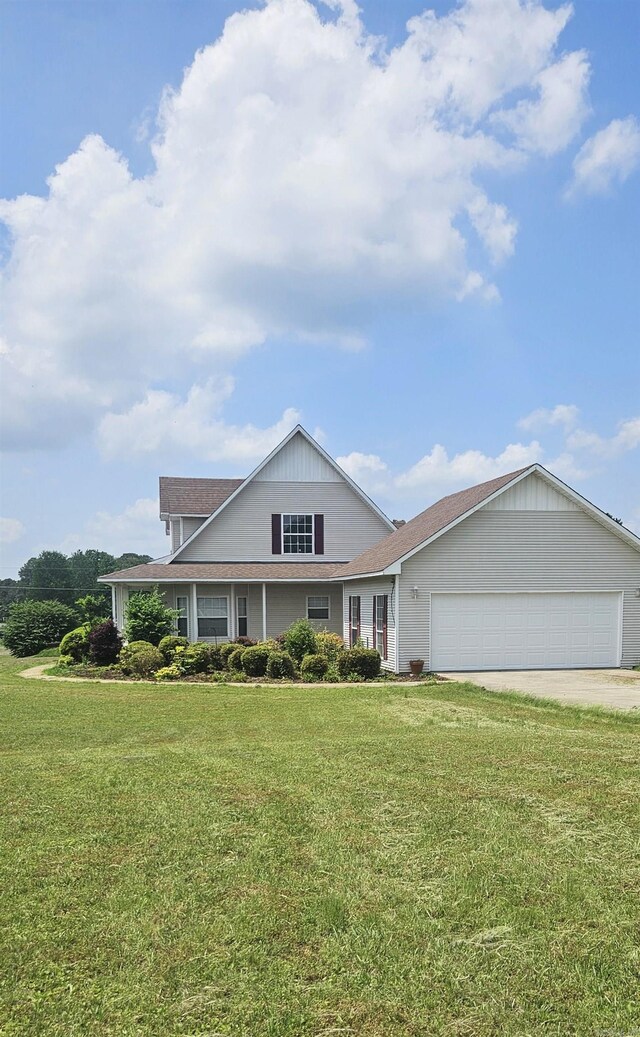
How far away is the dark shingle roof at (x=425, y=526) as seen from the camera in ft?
67.1

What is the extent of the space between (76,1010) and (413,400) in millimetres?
21897

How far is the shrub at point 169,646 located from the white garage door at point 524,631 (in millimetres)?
7651

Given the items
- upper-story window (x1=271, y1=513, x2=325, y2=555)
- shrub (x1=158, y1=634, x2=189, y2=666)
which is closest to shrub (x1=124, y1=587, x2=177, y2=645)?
shrub (x1=158, y1=634, x2=189, y2=666)

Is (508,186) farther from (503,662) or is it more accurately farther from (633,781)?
(633,781)

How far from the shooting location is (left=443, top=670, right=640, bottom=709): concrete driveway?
570 inches

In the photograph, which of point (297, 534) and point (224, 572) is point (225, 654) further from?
point (297, 534)

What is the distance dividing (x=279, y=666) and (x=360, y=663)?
7.23 ft

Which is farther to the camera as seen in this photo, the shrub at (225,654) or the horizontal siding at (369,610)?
the shrub at (225,654)

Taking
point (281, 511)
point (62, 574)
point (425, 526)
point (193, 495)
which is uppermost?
point (193, 495)

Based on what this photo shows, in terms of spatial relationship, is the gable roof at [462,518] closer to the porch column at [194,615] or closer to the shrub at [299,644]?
the shrub at [299,644]

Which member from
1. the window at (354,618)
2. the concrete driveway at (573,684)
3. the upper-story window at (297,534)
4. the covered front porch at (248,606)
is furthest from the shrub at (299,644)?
the upper-story window at (297,534)

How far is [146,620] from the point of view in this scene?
23.2m

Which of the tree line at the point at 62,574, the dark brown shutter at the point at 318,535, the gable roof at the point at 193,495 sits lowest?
the tree line at the point at 62,574

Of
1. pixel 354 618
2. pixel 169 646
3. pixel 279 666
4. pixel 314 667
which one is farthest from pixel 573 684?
pixel 169 646
